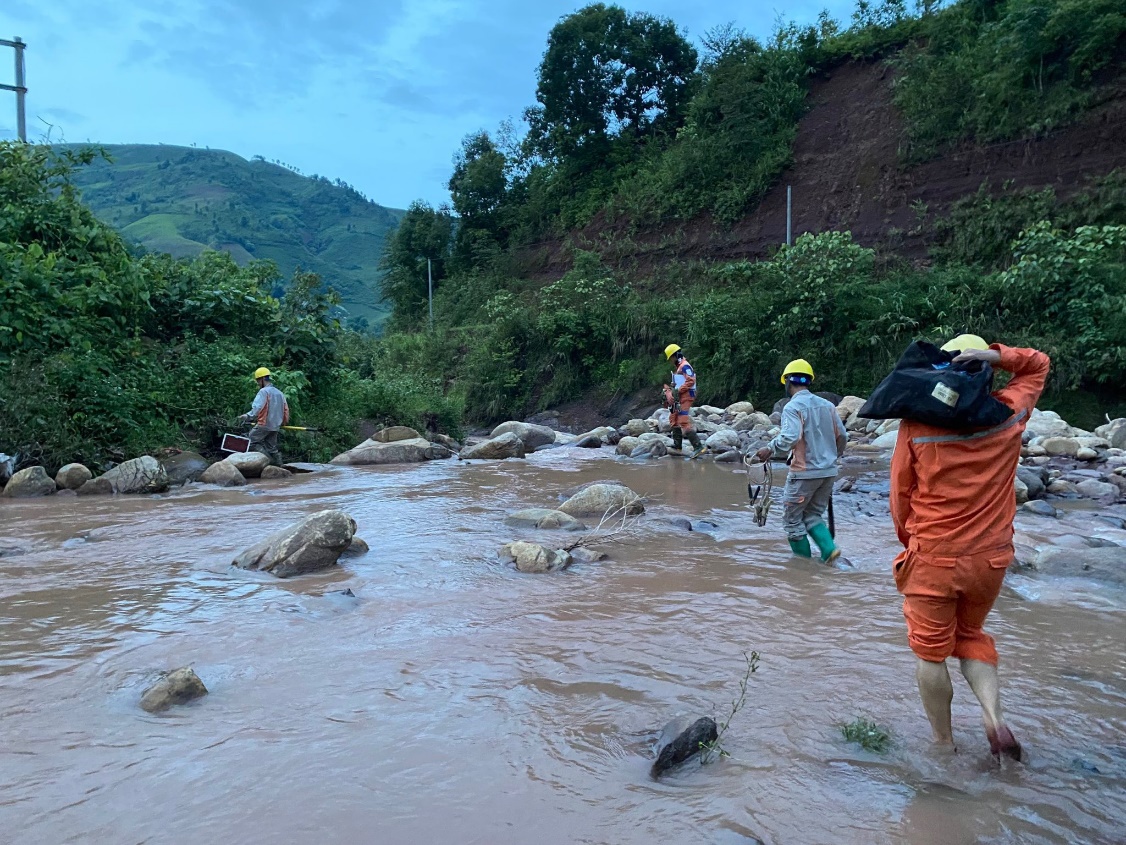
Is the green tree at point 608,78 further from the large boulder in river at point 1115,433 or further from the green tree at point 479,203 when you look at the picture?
the large boulder in river at point 1115,433

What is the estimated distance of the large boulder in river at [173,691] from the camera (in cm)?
385

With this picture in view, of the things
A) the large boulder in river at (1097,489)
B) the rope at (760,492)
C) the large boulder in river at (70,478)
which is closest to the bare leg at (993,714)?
the rope at (760,492)

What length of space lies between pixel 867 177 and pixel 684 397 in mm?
13978

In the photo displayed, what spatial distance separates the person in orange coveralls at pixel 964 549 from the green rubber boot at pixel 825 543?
3363mm

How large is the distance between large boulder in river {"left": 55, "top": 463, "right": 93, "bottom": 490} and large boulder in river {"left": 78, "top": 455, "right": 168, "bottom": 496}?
13 cm

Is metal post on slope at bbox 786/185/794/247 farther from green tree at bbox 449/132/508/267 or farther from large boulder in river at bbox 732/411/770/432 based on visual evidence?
Answer: green tree at bbox 449/132/508/267

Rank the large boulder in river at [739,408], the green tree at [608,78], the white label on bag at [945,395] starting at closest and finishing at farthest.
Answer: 1. the white label on bag at [945,395]
2. the large boulder in river at [739,408]
3. the green tree at [608,78]

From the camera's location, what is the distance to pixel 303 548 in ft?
21.0

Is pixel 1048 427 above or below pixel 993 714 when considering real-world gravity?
above

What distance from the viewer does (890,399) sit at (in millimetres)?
3299

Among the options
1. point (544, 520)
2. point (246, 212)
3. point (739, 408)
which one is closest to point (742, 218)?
point (739, 408)

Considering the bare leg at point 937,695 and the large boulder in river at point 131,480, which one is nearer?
the bare leg at point 937,695

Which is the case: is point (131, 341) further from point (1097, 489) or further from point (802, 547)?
point (1097, 489)

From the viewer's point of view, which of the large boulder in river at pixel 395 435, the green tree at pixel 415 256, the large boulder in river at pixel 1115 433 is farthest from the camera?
the green tree at pixel 415 256
